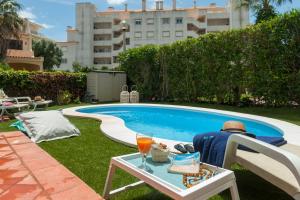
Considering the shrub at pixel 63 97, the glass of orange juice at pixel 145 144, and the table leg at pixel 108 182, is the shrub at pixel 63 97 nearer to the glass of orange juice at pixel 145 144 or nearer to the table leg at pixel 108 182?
the table leg at pixel 108 182

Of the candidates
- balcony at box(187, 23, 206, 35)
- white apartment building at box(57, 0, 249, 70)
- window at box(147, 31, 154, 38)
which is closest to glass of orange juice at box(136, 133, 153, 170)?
white apartment building at box(57, 0, 249, 70)

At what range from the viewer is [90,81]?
16.8 meters

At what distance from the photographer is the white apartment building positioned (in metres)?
45.5

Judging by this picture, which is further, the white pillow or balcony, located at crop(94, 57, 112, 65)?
balcony, located at crop(94, 57, 112, 65)

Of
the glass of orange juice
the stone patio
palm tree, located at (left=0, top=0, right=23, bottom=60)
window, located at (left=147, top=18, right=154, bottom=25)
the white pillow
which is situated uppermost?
window, located at (left=147, top=18, right=154, bottom=25)

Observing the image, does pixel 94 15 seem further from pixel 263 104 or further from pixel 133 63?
pixel 263 104

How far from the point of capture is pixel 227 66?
12656 millimetres

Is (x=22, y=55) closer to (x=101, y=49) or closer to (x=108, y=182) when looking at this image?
(x=101, y=49)

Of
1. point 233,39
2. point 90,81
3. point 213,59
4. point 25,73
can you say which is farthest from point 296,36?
point 25,73

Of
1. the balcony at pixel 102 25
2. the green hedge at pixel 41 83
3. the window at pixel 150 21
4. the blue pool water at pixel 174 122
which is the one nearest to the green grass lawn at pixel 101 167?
the blue pool water at pixel 174 122

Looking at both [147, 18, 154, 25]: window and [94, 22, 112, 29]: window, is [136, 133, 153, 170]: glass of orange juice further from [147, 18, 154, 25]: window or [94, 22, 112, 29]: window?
[94, 22, 112, 29]: window

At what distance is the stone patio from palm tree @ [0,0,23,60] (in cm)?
2691

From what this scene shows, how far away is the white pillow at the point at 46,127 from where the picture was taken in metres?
5.63

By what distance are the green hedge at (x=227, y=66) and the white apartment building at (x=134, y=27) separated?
29.5 meters
